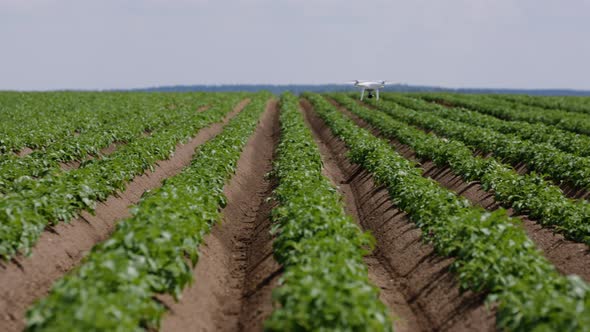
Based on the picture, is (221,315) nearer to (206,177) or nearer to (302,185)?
(302,185)

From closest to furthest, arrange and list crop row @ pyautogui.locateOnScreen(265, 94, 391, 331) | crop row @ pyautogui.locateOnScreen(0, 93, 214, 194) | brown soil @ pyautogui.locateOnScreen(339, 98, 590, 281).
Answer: crop row @ pyautogui.locateOnScreen(265, 94, 391, 331), brown soil @ pyautogui.locateOnScreen(339, 98, 590, 281), crop row @ pyautogui.locateOnScreen(0, 93, 214, 194)

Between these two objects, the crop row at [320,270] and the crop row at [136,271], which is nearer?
the crop row at [136,271]

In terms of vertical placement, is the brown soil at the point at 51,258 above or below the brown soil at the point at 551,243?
above

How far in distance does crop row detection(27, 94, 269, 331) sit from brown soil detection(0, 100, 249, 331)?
3.83 ft

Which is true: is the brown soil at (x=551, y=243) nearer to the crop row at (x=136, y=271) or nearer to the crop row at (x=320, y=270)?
the crop row at (x=320, y=270)

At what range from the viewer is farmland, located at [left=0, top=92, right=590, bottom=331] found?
684cm

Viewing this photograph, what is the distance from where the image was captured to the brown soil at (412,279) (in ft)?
29.2

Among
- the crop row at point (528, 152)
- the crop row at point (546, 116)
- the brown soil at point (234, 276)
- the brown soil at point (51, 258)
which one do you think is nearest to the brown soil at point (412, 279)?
the brown soil at point (234, 276)

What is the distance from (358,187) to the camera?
63.1 ft

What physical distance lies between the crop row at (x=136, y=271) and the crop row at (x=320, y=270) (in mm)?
1379

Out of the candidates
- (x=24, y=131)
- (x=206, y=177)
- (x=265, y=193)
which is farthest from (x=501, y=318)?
(x=24, y=131)

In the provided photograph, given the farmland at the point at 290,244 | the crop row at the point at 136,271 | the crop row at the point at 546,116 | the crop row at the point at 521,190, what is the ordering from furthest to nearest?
the crop row at the point at 546,116
the crop row at the point at 521,190
the farmland at the point at 290,244
the crop row at the point at 136,271

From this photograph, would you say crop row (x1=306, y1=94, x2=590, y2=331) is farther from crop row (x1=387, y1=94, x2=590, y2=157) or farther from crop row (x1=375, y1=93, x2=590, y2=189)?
crop row (x1=387, y1=94, x2=590, y2=157)

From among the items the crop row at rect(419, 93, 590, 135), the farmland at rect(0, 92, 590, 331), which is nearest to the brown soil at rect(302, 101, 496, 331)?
A: the farmland at rect(0, 92, 590, 331)
